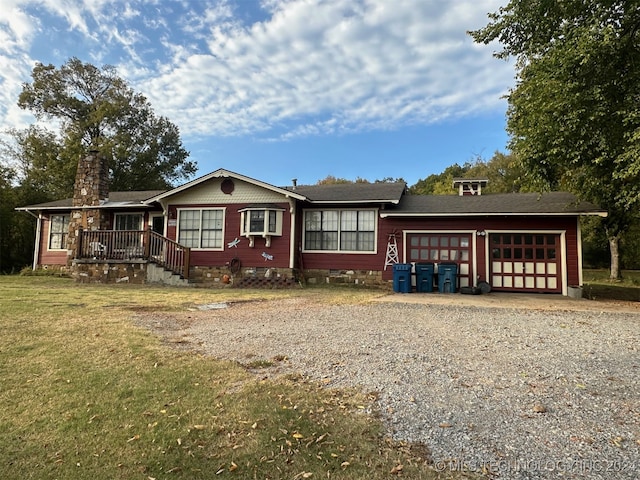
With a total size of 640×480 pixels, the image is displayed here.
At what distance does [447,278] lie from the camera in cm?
1198

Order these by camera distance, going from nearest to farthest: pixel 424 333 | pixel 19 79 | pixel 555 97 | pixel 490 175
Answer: pixel 424 333 → pixel 555 97 → pixel 19 79 → pixel 490 175

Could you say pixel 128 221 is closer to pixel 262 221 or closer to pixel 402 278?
pixel 262 221

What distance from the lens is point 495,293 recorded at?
11805 millimetres

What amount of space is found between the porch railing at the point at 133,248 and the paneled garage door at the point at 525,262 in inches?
416

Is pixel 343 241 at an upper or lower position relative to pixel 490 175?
lower

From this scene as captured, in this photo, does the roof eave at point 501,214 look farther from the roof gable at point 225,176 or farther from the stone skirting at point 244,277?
the stone skirting at point 244,277

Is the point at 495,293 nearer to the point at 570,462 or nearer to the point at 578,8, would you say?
the point at 578,8

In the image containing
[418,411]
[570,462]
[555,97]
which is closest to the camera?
[570,462]

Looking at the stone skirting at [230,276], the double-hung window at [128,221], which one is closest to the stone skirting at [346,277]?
the stone skirting at [230,276]

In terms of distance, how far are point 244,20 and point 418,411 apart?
12.6 m

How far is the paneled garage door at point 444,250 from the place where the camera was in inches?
494

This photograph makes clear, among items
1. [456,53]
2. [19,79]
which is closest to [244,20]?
[456,53]

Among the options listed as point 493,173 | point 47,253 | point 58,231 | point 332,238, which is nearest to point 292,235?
point 332,238

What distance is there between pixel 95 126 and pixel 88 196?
14.9 metres
